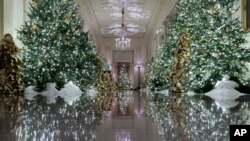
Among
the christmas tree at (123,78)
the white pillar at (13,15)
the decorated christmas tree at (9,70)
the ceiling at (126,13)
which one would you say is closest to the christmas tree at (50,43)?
the decorated christmas tree at (9,70)

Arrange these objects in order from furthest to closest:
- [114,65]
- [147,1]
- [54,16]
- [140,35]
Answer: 1. [114,65]
2. [140,35]
3. [147,1]
4. [54,16]

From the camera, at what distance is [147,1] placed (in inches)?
906

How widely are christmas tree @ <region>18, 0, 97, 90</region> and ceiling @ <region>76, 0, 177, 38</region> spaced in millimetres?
8304

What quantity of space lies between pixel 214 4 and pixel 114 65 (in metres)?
29.4

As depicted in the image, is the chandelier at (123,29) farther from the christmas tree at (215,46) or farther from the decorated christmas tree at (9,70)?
the christmas tree at (215,46)

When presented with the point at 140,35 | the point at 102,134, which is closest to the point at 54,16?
the point at 102,134

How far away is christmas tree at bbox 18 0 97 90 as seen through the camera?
12.6 m

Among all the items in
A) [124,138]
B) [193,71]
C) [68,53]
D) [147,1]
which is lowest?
[124,138]

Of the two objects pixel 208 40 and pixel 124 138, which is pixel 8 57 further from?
pixel 124 138

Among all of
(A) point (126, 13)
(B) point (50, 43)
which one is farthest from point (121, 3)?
(B) point (50, 43)

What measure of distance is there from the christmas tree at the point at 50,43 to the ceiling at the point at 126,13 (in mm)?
8304

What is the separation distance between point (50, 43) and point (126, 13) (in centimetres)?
1455

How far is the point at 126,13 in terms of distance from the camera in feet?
88.1

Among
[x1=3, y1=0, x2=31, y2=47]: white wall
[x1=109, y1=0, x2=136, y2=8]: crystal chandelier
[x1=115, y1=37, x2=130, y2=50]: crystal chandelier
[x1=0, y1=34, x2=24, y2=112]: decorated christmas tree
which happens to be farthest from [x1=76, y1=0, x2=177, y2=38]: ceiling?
[x1=0, y1=34, x2=24, y2=112]: decorated christmas tree
